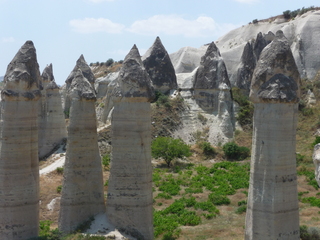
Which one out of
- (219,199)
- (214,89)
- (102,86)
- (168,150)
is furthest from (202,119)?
(219,199)

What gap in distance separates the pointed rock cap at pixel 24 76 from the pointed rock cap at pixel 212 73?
81.1 feet

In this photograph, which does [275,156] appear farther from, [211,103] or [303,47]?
[303,47]

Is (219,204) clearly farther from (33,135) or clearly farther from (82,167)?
(33,135)

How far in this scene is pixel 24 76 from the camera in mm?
13305

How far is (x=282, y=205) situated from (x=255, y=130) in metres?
2.30

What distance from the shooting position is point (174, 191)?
22.8 meters

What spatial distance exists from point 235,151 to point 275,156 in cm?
2048

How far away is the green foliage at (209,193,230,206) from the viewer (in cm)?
2049

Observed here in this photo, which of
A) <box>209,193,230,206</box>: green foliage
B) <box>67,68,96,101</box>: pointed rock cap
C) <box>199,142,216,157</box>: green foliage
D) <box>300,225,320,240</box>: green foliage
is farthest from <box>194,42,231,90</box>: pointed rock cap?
<box>67,68,96,101</box>: pointed rock cap

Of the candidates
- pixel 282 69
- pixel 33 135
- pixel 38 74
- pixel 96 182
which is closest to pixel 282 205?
pixel 282 69

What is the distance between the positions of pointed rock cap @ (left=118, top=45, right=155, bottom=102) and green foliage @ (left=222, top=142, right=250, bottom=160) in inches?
753

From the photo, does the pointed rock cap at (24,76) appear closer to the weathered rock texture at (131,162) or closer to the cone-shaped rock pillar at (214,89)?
the weathered rock texture at (131,162)

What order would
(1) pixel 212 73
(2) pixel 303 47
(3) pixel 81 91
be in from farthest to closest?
(2) pixel 303 47
(1) pixel 212 73
(3) pixel 81 91

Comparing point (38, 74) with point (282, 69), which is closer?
point (282, 69)
